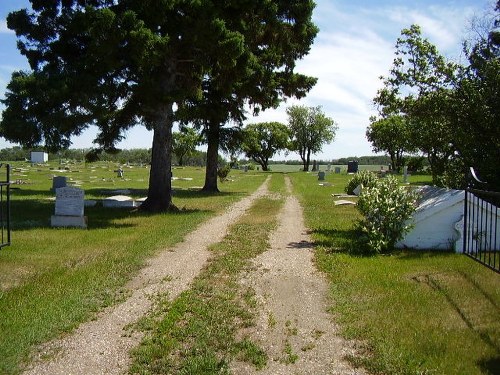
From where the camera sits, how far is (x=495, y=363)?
4.37m

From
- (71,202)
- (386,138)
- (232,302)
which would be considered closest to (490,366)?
(232,302)

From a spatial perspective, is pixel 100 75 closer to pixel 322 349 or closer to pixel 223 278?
pixel 223 278

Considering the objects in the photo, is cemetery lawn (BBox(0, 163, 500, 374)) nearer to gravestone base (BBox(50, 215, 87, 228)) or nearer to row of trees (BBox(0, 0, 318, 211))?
gravestone base (BBox(50, 215, 87, 228))

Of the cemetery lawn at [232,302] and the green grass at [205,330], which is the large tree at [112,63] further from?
the green grass at [205,330]

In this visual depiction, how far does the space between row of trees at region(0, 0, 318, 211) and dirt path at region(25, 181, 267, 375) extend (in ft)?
23.3

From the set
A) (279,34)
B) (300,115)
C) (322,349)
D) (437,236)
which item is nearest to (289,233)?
(437,236)

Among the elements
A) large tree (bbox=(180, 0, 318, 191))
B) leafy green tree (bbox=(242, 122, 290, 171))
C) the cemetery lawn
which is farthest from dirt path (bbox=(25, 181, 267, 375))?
leafy green tree (bbox=(242, 122, 290, 171))

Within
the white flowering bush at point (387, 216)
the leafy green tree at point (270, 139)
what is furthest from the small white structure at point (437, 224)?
the leafy green tree at point (270, 139)

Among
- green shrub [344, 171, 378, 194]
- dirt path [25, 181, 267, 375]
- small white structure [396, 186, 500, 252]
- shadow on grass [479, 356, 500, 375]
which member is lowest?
dirt path [25, 181, 267, 375]

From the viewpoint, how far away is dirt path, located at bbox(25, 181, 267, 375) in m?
4.36

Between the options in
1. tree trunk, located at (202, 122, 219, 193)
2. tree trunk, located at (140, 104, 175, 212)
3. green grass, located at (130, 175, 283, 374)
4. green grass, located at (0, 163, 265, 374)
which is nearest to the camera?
green grass, located at (130, 175, 283, 374)

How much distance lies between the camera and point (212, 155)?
90.2 ft

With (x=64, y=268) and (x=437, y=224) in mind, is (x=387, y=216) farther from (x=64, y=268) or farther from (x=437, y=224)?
(x=64, y=268)

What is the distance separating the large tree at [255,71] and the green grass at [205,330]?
9779mm
